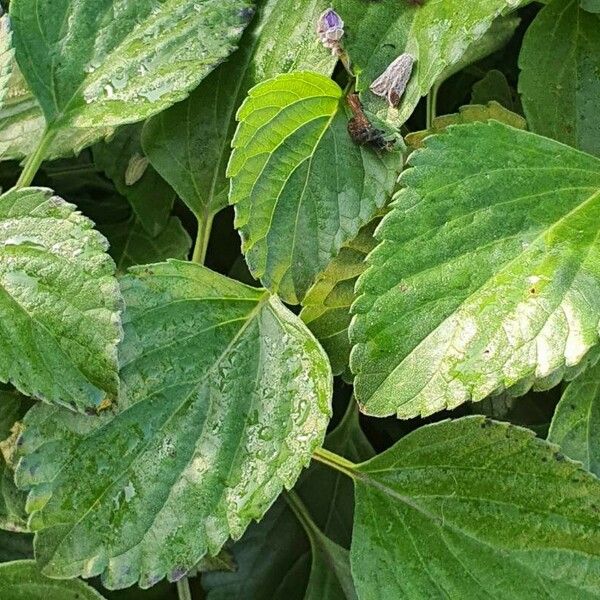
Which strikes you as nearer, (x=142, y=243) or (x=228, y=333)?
(x=228, y=333)

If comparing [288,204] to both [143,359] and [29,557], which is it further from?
[29,557]

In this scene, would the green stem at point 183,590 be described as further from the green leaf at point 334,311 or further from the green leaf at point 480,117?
the green leaf at point 480,117

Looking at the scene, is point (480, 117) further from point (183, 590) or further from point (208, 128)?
point (183, 590)

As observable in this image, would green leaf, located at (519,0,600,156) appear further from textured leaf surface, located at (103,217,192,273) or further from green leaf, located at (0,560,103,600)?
green leaf, located at (0,560,103,600)

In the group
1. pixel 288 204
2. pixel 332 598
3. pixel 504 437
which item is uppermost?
pixel 288 204

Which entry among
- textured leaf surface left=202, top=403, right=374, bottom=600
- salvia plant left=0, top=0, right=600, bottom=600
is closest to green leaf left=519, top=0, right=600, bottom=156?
salvia plant left=0, top=0, right=600, bottom=600

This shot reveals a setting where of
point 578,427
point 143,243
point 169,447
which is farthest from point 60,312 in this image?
point 578,427

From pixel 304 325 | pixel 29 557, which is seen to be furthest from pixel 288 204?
pixel 29 557
